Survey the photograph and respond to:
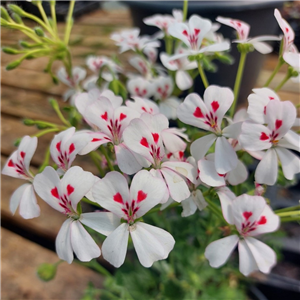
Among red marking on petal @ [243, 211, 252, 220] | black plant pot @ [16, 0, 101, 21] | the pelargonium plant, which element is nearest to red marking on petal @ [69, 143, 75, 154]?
the pelargonium plant

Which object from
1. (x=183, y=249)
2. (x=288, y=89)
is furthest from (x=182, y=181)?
(x=288, y=89)

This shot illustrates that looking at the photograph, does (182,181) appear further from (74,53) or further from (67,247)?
(74,53)

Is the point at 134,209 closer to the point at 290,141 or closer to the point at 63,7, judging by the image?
the point at 290,141

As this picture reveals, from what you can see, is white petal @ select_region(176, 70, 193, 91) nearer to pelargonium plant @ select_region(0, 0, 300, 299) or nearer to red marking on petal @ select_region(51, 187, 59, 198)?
pelargonium plant @ select_region(0, 0, 300, 299)

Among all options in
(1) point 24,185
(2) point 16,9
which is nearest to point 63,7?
(2) point 16,9

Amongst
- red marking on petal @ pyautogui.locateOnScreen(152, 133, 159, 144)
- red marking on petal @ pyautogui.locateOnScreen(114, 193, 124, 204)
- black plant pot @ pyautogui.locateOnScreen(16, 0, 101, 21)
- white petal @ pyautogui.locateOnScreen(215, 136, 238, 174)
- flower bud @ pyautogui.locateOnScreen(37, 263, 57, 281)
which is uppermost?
black plant pot @ pyautogui.locateOnScreen(16, 0, 101, 21)

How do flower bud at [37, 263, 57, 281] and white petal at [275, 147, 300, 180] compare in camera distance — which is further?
flower bud at [37, 263, 57, 281]
